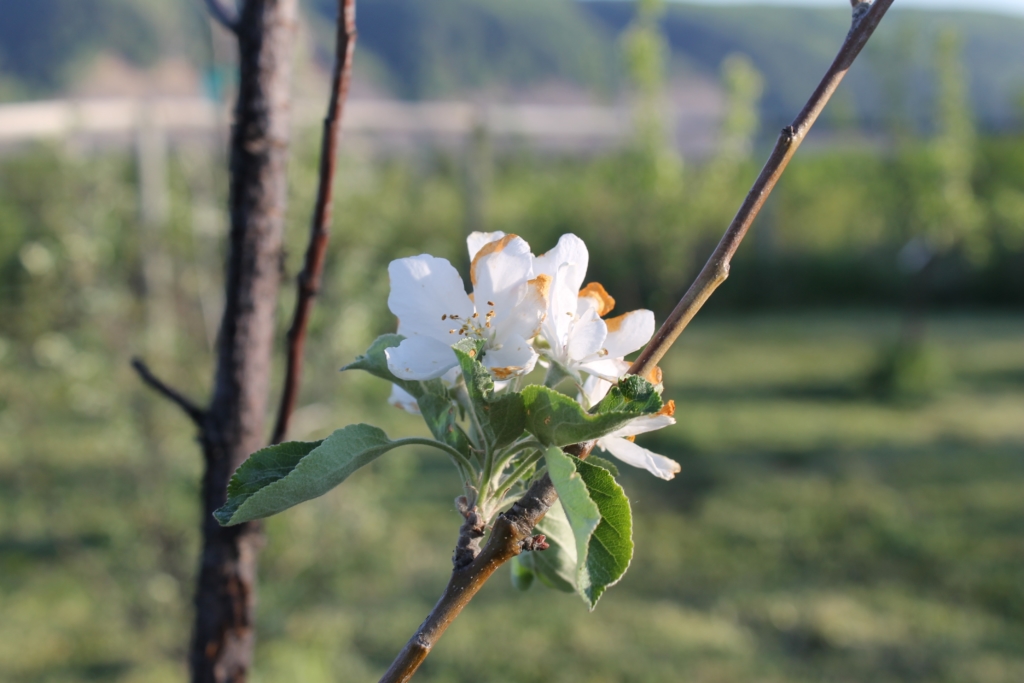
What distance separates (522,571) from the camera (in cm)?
63

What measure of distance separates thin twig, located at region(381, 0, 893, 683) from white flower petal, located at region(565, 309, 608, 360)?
3cm

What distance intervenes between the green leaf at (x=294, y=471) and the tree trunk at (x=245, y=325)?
43 cm

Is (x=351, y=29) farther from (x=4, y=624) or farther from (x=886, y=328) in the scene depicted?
(x=886, y=328)

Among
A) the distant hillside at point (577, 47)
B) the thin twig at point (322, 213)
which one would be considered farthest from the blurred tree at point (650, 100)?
the thin twig at point (322, 213)

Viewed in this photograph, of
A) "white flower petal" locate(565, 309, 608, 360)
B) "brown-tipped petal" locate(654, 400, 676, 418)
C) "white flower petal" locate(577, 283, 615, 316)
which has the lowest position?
"brown-tipped petal" locate(654, 400, 676, 418)

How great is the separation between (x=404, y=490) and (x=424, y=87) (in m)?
7.40

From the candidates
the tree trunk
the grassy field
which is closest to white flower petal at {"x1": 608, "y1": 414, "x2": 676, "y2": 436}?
the tree trunk

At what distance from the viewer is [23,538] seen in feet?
13.4

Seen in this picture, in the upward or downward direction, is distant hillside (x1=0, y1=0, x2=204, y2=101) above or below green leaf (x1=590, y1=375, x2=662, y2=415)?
above

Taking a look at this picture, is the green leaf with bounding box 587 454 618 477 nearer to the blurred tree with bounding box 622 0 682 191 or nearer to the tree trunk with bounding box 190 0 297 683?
the tree trunk with bounding box 190 0 297 683

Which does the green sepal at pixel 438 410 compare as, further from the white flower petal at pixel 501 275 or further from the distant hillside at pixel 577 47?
the distant hillside at pixel 577 47

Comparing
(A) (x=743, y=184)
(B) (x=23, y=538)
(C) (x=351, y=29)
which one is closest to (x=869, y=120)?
(A) (x=743, y=184)

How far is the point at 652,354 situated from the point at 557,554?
6.0 inches

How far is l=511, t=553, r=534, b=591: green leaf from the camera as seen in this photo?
0.61m
